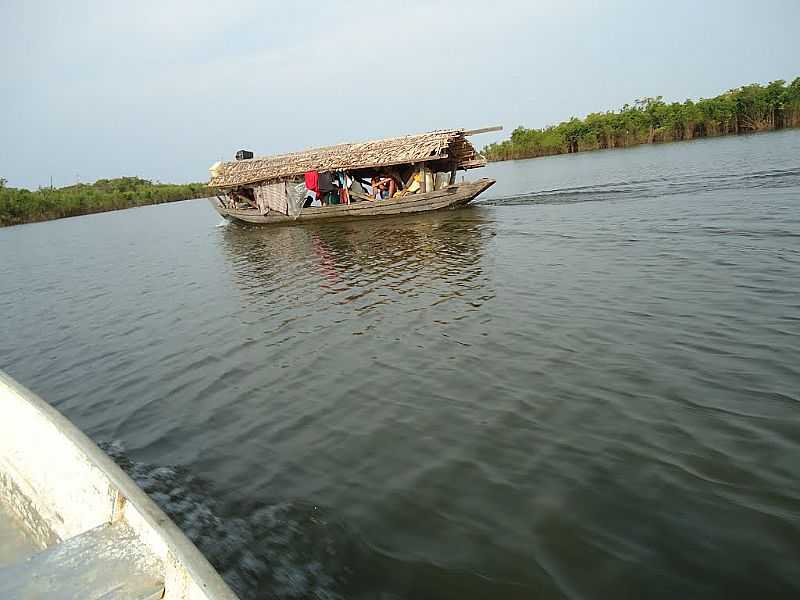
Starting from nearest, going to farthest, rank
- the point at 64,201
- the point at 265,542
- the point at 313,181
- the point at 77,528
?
the point at 77,528 → the point at 265,542 → the point at 313,181 → the point at 64,201

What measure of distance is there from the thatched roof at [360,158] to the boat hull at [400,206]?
4.43 feet

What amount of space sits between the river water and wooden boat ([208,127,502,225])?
8638 mm

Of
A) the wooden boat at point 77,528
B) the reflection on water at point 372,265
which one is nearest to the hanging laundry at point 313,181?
the reflection on water at point 372,265

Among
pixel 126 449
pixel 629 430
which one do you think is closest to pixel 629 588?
pixel 629 430

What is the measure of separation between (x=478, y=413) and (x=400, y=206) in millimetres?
15939

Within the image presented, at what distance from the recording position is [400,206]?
1992cm

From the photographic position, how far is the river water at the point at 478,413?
309cm

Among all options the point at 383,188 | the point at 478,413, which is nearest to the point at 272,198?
the point at 383,188

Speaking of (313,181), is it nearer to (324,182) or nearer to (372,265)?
(324,182)

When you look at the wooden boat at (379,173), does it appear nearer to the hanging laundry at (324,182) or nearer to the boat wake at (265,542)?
the hanging laundry at (324,182)

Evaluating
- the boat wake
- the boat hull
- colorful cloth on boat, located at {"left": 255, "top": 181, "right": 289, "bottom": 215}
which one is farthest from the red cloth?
the boat wake

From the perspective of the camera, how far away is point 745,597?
262 centimetres

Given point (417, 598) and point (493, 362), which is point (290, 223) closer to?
point (493, 362)

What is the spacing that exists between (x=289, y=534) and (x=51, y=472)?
1.54 metres
